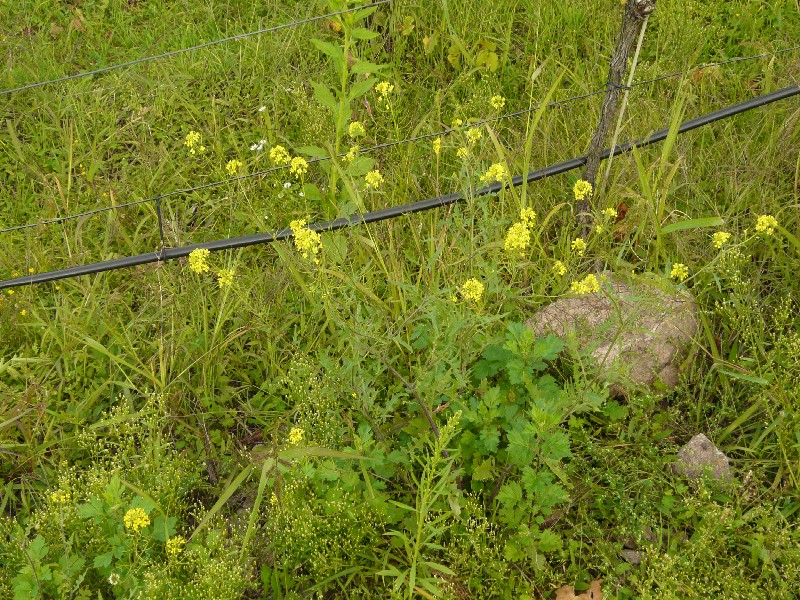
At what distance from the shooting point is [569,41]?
12.7 feet

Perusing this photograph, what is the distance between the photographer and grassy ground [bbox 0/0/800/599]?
7.11ft

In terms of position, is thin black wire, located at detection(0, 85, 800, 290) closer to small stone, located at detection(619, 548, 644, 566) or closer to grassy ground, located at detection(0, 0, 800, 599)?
grassy ground, located at detection(0, 0, 800, 599)

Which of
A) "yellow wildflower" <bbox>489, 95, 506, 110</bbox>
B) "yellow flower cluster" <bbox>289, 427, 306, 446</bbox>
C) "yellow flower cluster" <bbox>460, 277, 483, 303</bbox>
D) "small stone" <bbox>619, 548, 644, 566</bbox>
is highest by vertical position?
"yellow wildflower" <bbox>489, 95, 506, 110</bbox>

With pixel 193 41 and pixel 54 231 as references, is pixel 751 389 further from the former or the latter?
pixel 193 41

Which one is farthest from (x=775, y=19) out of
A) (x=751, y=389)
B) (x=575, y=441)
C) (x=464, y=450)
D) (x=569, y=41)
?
(x=464, y=450)

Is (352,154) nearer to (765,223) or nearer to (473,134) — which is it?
(473,134)

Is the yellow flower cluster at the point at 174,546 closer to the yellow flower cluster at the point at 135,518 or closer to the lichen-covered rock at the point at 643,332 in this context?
the yellow flower cluster at the point at 135,518

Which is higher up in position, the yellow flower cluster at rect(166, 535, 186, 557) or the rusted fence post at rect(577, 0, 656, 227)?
the rusted fence post at rect(577, 0, 656, 227)

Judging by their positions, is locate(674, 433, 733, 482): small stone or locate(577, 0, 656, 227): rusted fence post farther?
locate(577, 0, 656, 227): rusted fence post

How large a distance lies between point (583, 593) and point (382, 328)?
1063 mm

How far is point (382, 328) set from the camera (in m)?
2.66

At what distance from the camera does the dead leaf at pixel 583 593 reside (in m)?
2.13

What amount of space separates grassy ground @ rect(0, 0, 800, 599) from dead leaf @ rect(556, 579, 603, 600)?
34 mm

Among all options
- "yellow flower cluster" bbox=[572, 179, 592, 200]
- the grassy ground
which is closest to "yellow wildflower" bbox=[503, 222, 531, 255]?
the grassy ground
